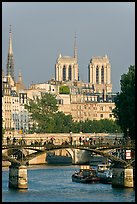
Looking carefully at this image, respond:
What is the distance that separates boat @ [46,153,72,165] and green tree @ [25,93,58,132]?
Result: 20.2 metres

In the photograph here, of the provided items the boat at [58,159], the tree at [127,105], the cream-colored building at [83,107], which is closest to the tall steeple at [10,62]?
the cream-colored building at [83,107]

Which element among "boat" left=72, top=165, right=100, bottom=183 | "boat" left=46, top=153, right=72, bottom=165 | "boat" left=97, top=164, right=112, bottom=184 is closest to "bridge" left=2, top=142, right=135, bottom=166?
"boat" left=97, top=164, right=112, bottom=184

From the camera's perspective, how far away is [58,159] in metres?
78.5

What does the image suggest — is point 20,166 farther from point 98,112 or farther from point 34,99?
point 98,112

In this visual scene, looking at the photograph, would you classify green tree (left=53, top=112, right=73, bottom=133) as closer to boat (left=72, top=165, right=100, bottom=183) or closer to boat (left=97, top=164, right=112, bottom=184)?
boat (left=97, top=164, right=112, bottom=184)

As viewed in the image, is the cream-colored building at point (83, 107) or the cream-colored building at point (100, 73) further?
the cream-colored building at point (100, 73)

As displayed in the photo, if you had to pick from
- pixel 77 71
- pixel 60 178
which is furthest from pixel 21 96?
pixel 60 178

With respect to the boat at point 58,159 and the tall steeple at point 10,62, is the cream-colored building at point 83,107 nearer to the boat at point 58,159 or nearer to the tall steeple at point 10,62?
the tall steeple at point 10,62

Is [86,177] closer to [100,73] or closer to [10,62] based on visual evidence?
[10,62]

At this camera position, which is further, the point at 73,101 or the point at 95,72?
the point at 95,72

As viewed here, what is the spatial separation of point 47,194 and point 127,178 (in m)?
4.57

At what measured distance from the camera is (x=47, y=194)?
1563 inches

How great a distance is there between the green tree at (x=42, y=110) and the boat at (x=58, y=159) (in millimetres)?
20228

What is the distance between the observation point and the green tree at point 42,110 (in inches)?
4026
